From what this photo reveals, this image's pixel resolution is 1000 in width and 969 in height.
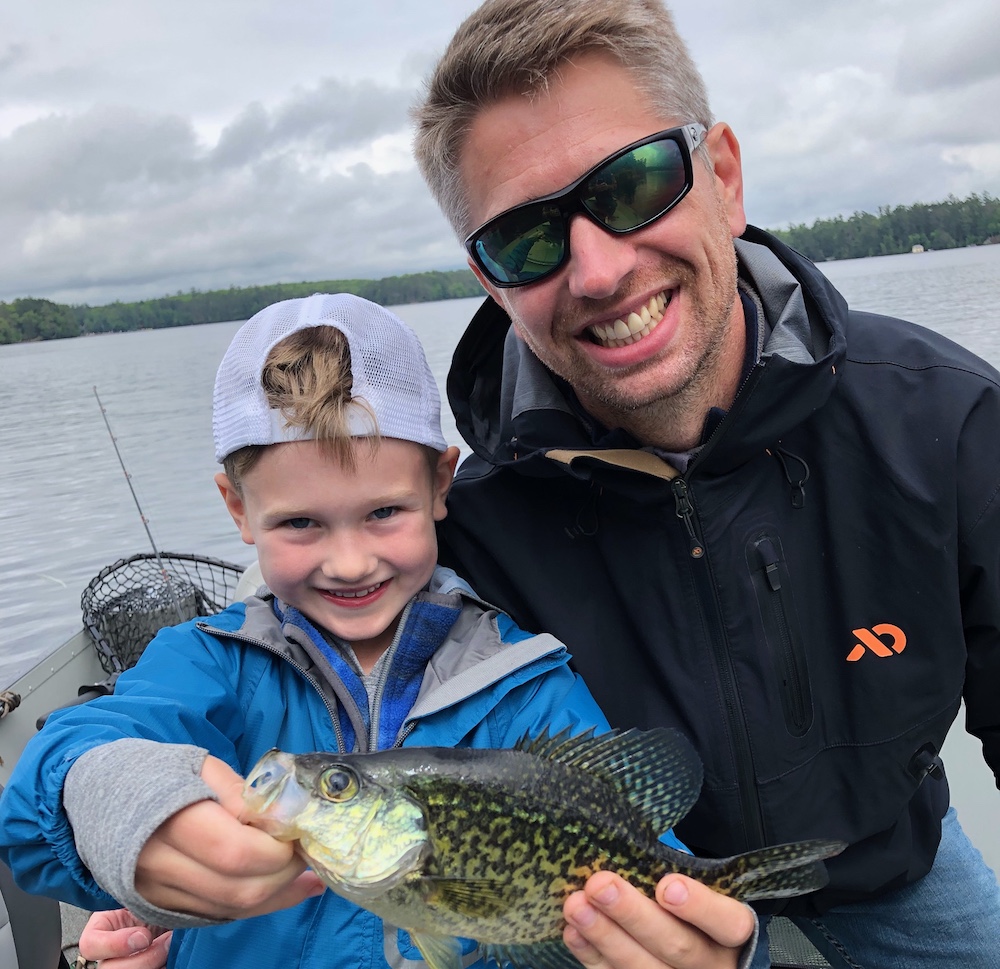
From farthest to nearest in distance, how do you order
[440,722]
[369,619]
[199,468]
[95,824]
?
[199,468], [369,619], [440,722], [95,824]

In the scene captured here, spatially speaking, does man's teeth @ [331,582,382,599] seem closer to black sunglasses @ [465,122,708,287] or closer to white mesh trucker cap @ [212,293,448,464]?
white mesh trucker cap @ [212,293,448,464]

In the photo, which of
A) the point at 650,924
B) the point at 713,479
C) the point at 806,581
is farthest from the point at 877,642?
the point at 650,924

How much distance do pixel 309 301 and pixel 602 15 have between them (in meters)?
1.25

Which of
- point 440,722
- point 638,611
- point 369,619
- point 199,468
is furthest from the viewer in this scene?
point 199,468

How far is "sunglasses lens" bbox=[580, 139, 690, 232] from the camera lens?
244 cm

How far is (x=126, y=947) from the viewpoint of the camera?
2.25m

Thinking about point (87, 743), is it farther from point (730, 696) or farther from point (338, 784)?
point (730, 696)

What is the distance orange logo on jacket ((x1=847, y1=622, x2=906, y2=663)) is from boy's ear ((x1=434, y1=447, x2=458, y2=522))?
132cm

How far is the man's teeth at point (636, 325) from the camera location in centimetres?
257

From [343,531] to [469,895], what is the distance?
1025 mm

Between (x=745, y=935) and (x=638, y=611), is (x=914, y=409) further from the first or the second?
(x=745, y=935)

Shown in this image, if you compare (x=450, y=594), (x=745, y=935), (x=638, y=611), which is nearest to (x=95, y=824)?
(x=450, y=594)

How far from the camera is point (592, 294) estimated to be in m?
2.48

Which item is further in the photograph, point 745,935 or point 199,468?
point 199,468
